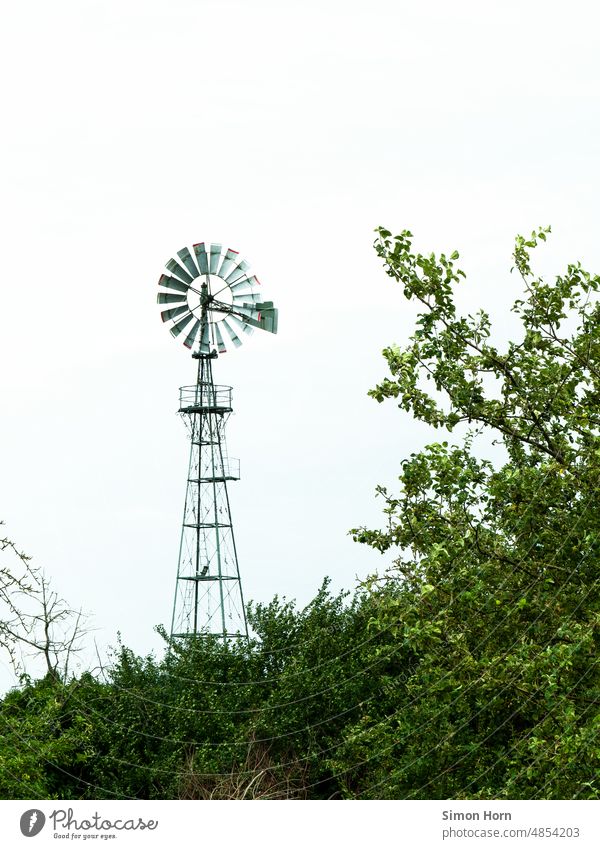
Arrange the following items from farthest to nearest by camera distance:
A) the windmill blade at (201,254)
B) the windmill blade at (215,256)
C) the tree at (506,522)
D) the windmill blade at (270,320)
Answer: the windmill blade at (270,320) → the windmill blade at (215,256) → the windmill blade at (201,254) → the tree at (506,522)

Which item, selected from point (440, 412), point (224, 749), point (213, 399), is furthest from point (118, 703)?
point (440, 412)

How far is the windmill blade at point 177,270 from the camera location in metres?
21.3

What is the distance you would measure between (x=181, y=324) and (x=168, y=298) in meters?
0.56

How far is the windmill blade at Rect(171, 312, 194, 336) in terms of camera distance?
21.7m

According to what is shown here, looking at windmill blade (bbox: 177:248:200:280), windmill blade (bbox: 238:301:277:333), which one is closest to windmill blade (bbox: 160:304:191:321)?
windmill blade (bbox: 177:248:200:280)

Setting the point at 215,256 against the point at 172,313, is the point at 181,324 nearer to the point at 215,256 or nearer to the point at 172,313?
the point at 172,313

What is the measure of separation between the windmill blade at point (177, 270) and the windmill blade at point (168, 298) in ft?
1.13

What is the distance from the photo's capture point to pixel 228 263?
2147cm

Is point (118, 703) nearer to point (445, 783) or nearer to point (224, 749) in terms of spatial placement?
point (224, 749)

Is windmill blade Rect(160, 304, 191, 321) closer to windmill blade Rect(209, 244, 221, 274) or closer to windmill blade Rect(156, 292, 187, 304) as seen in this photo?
windmill blade Rect(156, 292, 187, 304)

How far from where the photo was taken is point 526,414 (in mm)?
8508

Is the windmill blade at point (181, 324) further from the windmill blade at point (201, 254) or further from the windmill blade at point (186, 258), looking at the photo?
the windmill blade at point (201, 254)

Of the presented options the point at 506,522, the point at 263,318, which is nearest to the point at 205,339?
the point at 263,318

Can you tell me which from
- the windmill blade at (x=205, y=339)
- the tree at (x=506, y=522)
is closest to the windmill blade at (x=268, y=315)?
the windmill blade at (x=205, y=339)
